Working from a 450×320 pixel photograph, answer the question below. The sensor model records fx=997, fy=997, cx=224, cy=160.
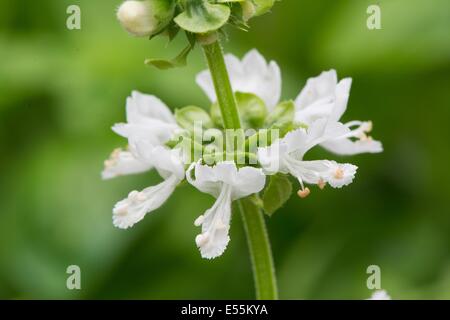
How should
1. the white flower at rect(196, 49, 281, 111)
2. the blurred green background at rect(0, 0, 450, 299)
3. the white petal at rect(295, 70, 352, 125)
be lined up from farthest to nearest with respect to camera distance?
the blurred green background at rect(0, 0, 450, 299) < the white flower at rect(196, 49, 281, 111) < the white petal at rect(295, 70, 352, 125)

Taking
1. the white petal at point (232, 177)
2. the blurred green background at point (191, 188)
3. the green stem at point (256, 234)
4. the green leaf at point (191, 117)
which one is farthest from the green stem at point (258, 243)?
the blurred green background at point (191, 188)

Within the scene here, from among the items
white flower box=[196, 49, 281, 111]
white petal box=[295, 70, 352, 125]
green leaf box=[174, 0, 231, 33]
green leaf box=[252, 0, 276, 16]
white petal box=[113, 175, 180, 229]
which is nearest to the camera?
green leaf box=[174, 0, 231, 33]

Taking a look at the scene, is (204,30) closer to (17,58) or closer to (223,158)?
(223,158)

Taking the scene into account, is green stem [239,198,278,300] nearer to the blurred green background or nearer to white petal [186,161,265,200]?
white petal [186,161,265,200]

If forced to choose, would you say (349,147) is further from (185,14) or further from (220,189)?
(185,14)

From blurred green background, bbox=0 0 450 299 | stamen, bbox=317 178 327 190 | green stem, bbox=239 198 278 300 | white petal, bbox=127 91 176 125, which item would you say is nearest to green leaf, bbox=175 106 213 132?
white petal, bbox=127 91 176 125
